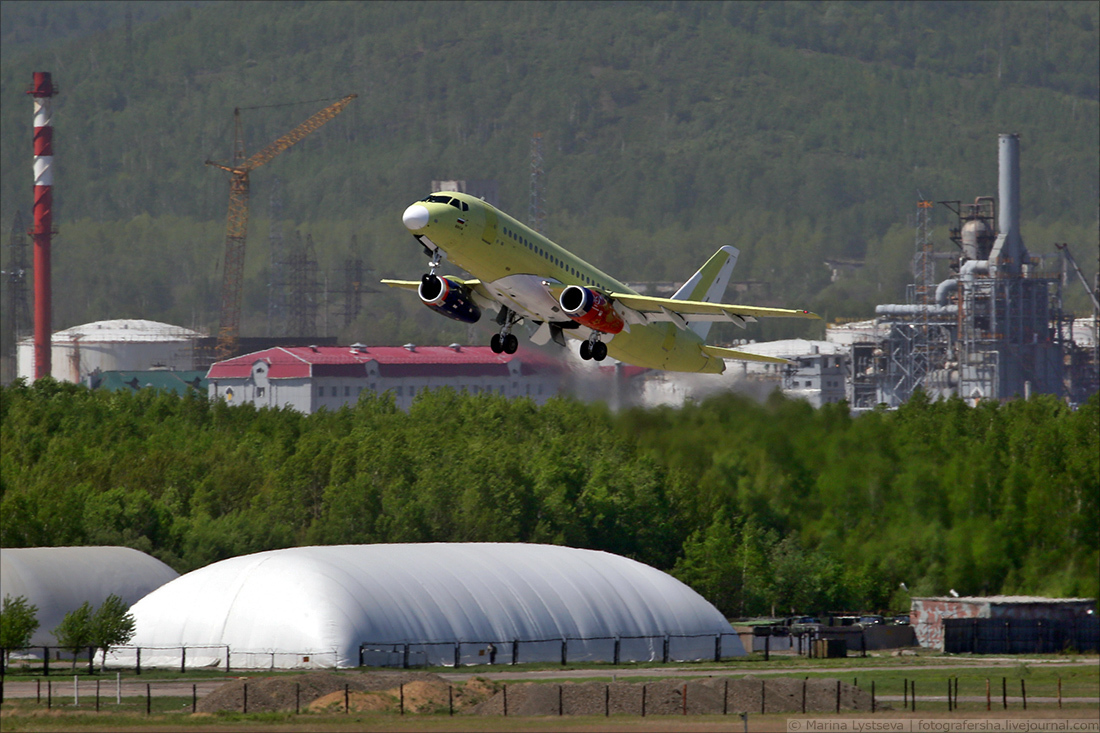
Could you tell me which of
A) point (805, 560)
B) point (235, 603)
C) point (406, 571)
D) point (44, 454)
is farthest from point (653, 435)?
point (44, 454)

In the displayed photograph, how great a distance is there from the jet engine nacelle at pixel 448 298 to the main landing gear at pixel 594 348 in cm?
369

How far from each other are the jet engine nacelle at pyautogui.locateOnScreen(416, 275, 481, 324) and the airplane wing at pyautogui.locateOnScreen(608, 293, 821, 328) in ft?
14.8

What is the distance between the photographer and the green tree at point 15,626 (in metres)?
72.6

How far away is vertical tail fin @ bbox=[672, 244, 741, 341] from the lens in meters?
69.2

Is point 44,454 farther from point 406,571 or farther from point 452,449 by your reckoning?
point 406,571

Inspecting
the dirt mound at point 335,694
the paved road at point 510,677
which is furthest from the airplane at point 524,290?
the paved road at point 510,677

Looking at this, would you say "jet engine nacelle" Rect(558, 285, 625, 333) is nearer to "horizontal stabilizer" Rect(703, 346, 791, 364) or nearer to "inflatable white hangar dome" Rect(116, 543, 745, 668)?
"horizontal stabilizer" Rect(703, 346, 791, 364)

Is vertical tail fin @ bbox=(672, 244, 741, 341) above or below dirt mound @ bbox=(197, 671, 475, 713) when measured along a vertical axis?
above

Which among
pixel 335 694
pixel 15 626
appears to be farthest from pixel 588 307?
pixel 15 626

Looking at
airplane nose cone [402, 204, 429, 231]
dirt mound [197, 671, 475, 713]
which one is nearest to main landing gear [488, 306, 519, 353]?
airplane nose cone [402, 204, 429, 231]

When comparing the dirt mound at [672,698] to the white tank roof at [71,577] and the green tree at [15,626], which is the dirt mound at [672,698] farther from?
the white tank roof at [71,577]

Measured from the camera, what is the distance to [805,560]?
106562 mm

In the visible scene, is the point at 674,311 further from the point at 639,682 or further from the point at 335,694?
the point at 639,682

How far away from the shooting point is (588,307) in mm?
51875
